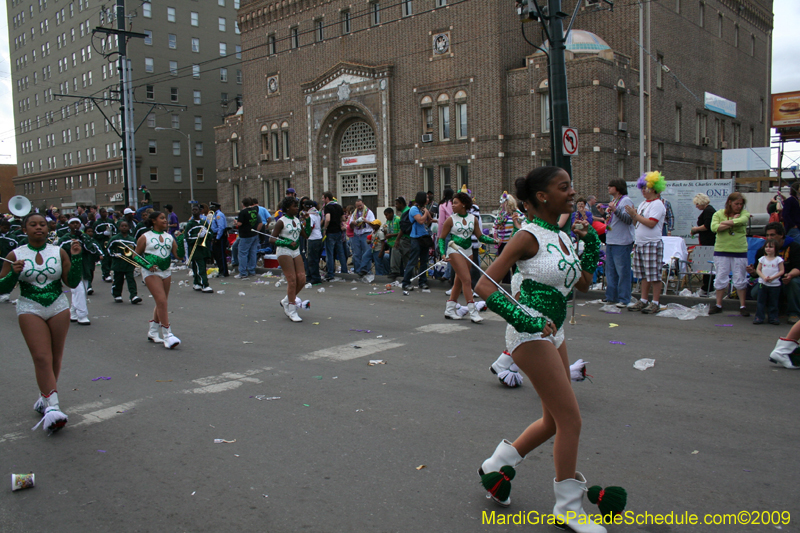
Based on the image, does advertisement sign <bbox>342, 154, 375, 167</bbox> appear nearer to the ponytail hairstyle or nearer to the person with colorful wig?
the person with colorful wig

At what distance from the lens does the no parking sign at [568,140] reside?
11.4 m

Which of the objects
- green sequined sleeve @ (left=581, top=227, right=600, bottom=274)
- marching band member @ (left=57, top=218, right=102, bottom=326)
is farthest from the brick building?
green sequined sleeve @ (left=581, top=227, right=600, bottom=274)

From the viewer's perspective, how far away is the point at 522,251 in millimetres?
3350

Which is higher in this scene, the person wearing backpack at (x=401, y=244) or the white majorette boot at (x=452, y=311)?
the person wearing backpack at (x=401, y=244)

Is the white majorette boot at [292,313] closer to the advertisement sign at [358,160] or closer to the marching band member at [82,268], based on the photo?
the marching band member at [82,268]

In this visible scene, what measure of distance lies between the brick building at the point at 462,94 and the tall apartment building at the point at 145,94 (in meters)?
22.2

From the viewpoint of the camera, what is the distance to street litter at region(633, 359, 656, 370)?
6.56 metres

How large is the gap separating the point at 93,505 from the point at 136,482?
0.32m

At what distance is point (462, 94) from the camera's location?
30.5 metres

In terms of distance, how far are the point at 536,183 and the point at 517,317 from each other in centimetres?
81

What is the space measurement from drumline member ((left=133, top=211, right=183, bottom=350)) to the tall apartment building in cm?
5396

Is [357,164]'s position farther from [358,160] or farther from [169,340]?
[169,340]

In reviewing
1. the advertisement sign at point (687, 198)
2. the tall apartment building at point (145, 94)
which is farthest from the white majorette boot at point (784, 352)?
the tall apartment building at point (145, 94)

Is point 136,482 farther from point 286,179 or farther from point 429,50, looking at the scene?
A: point 286,179
